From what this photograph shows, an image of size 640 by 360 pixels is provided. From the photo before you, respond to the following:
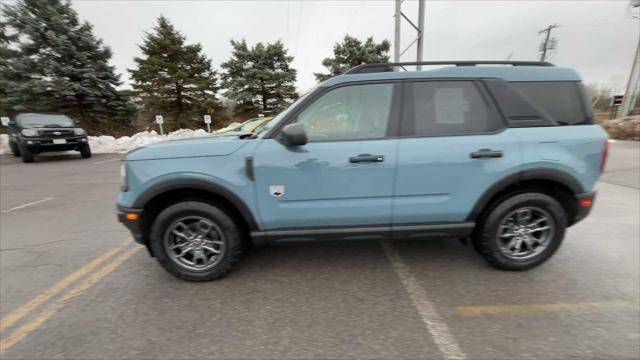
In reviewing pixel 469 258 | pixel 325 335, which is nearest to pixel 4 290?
pixel 325 335

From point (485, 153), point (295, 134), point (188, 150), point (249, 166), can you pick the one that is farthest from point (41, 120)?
point (485, 153)

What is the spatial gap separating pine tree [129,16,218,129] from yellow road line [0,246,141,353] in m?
24.6

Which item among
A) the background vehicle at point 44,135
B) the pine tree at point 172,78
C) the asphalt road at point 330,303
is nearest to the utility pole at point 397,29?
the asphalt road at point 330,303

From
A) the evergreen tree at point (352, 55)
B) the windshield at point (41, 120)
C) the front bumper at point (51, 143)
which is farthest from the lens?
the evergreen tree at point (352, 55)

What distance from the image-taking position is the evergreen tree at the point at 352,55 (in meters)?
28.9

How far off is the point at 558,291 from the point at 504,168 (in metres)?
1.16

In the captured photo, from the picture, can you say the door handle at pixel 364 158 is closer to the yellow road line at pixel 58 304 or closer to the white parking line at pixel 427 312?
the white parking line at pixel 427 312

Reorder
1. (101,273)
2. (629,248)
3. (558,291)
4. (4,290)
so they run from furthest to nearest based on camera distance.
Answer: (629,248) < (101,273) < (4,290) < (558,291)

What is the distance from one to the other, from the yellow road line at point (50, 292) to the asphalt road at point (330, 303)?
0.01 metres

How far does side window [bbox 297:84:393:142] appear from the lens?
2.89 m

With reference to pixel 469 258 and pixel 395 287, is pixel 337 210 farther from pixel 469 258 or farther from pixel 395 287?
pixel 469 258

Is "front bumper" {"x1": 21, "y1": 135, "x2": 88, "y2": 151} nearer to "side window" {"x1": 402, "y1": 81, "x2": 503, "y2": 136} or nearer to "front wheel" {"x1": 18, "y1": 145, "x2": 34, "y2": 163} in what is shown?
"front wheel" {"x1": 18, "y1": 145, "x2": 34, "y2": 163}

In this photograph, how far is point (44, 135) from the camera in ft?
38.8

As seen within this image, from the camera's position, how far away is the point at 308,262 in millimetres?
3432
